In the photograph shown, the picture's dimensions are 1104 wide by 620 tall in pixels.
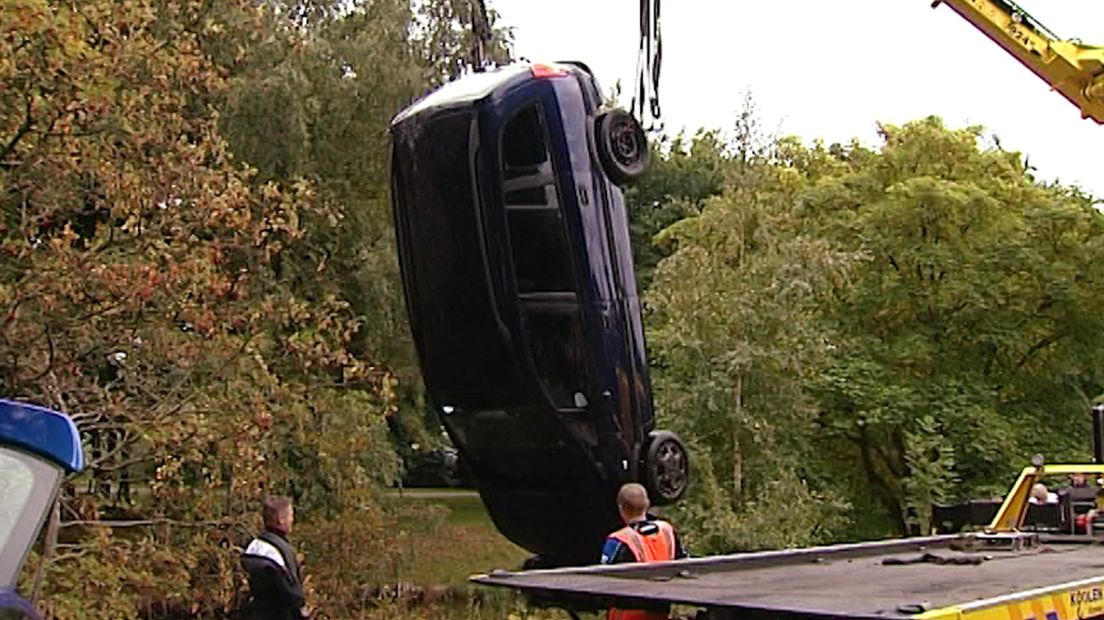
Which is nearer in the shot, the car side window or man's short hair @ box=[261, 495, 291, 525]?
man's short hair @ box=[261, 495, 291, 525]

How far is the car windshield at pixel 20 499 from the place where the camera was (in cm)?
351

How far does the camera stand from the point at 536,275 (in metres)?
7.42

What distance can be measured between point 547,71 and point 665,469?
2.16 meters

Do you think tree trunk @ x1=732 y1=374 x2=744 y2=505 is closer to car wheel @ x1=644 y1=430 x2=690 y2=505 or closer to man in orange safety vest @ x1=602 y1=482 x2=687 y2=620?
car wheel @ x1=644 y1=430 x2=690 y2=505

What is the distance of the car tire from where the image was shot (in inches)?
298

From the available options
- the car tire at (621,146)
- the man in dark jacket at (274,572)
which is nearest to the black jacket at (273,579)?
the man in dark jacket at (274,572)

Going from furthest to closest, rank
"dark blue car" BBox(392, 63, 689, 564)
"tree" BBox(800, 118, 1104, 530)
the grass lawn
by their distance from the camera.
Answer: "tree" BBox(800, 118, 1104, 530) → the grass lawn → "dark blue car" BBox(392, 63, 689, 564)

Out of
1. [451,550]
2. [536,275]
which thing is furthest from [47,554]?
[451,550]

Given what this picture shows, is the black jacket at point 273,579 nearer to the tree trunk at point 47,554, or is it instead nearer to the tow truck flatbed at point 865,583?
the tow truck flatbed at point 865,583

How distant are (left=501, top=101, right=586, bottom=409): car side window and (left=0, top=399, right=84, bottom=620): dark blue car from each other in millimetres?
3864

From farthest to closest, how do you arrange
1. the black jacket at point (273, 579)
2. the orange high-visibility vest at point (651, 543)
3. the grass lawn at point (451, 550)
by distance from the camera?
the grass lawn at point (451, 550)
the orange high-visibility vest at point (651, 543)
the black jacket at point (273, 579)

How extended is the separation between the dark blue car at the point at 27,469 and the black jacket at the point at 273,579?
9.04ft

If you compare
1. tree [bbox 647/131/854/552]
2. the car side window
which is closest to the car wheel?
the car side window

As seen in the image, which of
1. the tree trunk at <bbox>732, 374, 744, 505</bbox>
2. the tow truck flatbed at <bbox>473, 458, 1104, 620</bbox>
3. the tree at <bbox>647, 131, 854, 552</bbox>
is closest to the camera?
the tow truck flatbed at <bbox>473, 458, 1104, 620</bbox>
